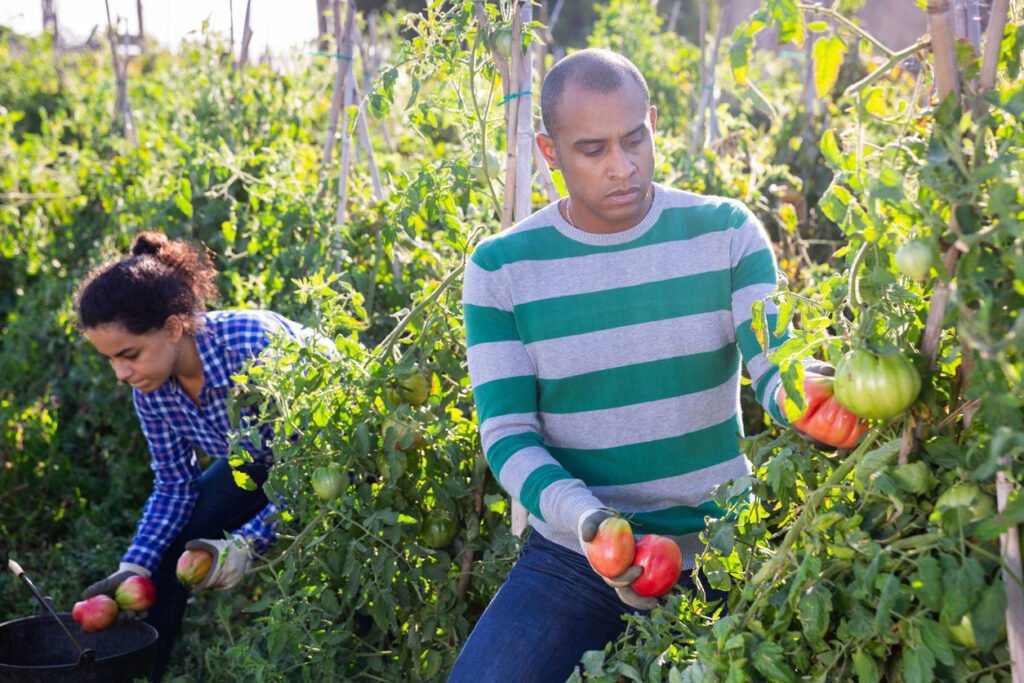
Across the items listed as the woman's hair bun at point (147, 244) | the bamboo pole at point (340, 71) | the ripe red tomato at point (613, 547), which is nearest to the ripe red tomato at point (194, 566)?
the woman's hair bun at point (147, 244)

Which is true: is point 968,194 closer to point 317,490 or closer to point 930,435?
point 930,435

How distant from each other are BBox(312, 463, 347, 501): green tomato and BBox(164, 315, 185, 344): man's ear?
740mm

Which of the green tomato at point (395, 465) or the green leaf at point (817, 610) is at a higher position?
the green leaf at point (817, 610)

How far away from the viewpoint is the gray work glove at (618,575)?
1.34 meters

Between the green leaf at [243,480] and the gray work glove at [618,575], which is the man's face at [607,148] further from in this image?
the green leaf at [243,480]

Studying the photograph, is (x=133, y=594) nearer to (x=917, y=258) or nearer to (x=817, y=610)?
(x=817, y=610)

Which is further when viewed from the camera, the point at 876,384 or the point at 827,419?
the point at 827,419

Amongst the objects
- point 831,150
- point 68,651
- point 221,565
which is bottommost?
point 68,651

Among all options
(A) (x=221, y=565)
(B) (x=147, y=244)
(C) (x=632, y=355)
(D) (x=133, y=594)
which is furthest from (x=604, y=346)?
(B) (x=147, y=244)

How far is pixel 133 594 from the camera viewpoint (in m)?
2.28

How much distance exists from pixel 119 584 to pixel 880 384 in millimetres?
2018

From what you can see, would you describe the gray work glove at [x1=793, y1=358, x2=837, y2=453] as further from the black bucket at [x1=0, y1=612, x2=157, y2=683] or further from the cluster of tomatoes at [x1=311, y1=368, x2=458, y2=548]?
the black bucket at [x1=0, y1=612, x2=157, y2=683]

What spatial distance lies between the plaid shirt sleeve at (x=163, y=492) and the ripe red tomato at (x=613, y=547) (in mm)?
1567

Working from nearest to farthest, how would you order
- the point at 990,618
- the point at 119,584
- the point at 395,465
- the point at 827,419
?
1. the point at 990,618
2. the point at 827,419
3. the point at 395,465
4. the point at 119,584
